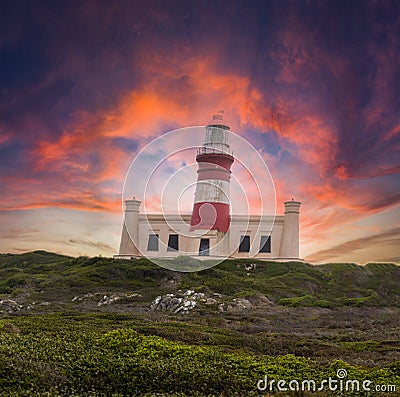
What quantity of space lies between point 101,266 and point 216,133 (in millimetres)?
15580

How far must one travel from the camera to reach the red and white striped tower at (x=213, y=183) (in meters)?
43.8

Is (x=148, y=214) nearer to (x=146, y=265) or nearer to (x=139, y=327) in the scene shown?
(x=146, y=265)

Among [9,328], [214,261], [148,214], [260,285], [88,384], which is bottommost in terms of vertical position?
[88,384]

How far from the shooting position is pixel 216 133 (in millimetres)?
44875

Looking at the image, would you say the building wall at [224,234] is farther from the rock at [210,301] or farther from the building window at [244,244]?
the rock at [210,301]

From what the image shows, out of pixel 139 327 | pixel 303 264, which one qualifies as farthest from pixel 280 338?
pixel 303 264

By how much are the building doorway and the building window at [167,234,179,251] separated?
2.82 metres

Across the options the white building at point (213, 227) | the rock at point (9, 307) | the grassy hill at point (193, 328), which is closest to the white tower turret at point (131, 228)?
the white building at point (213, 227)

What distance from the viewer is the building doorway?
44.3m

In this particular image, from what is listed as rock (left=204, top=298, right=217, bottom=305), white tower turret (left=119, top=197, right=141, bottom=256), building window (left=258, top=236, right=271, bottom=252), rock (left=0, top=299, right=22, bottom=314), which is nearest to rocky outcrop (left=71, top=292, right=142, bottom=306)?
rock (left=0, top=299, right=22, bottom=314)

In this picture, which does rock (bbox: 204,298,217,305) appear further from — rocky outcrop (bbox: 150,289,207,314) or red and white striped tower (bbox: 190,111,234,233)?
red and white striped tower (bbox: 190,111,234,233)

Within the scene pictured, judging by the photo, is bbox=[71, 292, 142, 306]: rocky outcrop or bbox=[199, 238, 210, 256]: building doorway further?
bbox=[199, 238, 210, 256]: building doorway

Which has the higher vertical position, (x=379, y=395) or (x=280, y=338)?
(x=280, y=338)

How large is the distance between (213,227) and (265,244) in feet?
18.2
